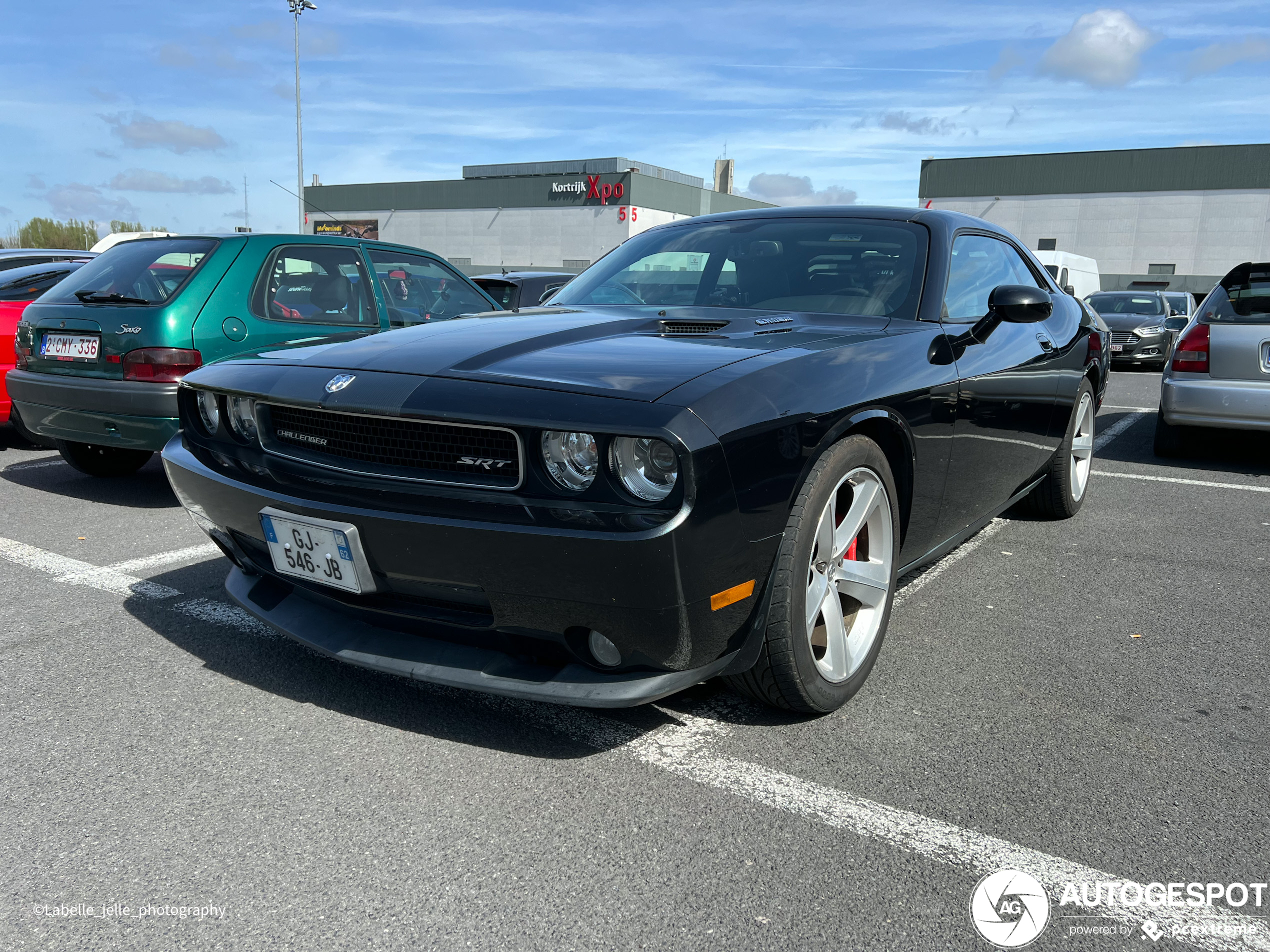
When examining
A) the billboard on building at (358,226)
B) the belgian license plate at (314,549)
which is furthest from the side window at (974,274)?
the billboard on building at (358,226)

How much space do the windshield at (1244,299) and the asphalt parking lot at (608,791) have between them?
139 inches

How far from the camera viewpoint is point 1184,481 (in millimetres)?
6168

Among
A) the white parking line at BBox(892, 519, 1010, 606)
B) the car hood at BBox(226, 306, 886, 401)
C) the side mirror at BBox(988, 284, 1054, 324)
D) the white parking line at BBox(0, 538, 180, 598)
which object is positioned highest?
the side mirror at BBox(988, 284, 1054, 324)

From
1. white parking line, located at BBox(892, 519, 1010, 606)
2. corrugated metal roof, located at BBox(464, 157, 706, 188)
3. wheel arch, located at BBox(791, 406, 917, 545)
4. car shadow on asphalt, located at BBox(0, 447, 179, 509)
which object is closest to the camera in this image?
wheel arch, located at BBox(791, 406, 917, 545)

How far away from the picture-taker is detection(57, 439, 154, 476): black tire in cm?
566

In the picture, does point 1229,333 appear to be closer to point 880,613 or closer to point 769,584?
point 880,613

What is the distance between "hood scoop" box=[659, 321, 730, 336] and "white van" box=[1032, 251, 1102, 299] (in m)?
19.3

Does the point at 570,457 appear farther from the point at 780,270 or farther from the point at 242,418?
the point at 780,270

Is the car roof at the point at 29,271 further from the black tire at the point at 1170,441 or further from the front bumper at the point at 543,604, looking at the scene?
the black tire at the point at 1170,441

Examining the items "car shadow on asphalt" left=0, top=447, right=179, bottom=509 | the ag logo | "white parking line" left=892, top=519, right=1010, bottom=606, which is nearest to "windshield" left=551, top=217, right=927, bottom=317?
"white parking line" left=892, top=519, right=1010, bottom=606

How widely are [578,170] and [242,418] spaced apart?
153 ft

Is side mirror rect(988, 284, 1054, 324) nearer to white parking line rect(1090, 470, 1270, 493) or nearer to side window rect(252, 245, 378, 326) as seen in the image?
white parking line rect(1090, 470, 1270, 493)

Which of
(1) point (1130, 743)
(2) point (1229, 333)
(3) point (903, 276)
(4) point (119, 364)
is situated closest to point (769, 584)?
(1) point (1130, 743)

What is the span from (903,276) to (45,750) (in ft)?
9.64
